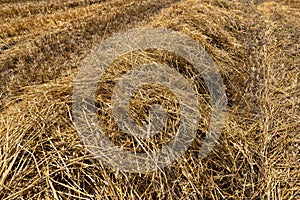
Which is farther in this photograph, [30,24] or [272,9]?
[272,9]

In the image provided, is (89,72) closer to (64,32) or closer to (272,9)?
(64,32)

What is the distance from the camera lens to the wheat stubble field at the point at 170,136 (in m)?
1.61

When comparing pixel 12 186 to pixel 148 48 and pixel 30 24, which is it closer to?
pixel 148 48

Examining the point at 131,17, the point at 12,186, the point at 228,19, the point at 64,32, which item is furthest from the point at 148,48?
the point at 131,17

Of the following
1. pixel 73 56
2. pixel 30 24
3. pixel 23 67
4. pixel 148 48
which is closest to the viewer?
pixel 148 48

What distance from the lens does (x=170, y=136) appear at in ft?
6.40

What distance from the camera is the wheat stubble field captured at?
5.30 ft

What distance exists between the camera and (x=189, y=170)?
180cm

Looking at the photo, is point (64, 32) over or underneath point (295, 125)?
over

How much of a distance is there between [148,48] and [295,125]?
1.80 meters

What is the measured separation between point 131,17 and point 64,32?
1.97 m

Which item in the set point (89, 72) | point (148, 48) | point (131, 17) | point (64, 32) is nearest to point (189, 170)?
point (89, 72)

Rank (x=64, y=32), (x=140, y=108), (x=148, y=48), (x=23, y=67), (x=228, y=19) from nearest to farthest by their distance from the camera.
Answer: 1. (x=140, y=108)
2. (x=148, y=48)
3. (x=23, y=67)
4. (x=228, y=19)
5. (x=64, y=32)

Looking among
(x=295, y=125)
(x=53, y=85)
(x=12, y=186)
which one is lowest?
(x=295, y=125)
